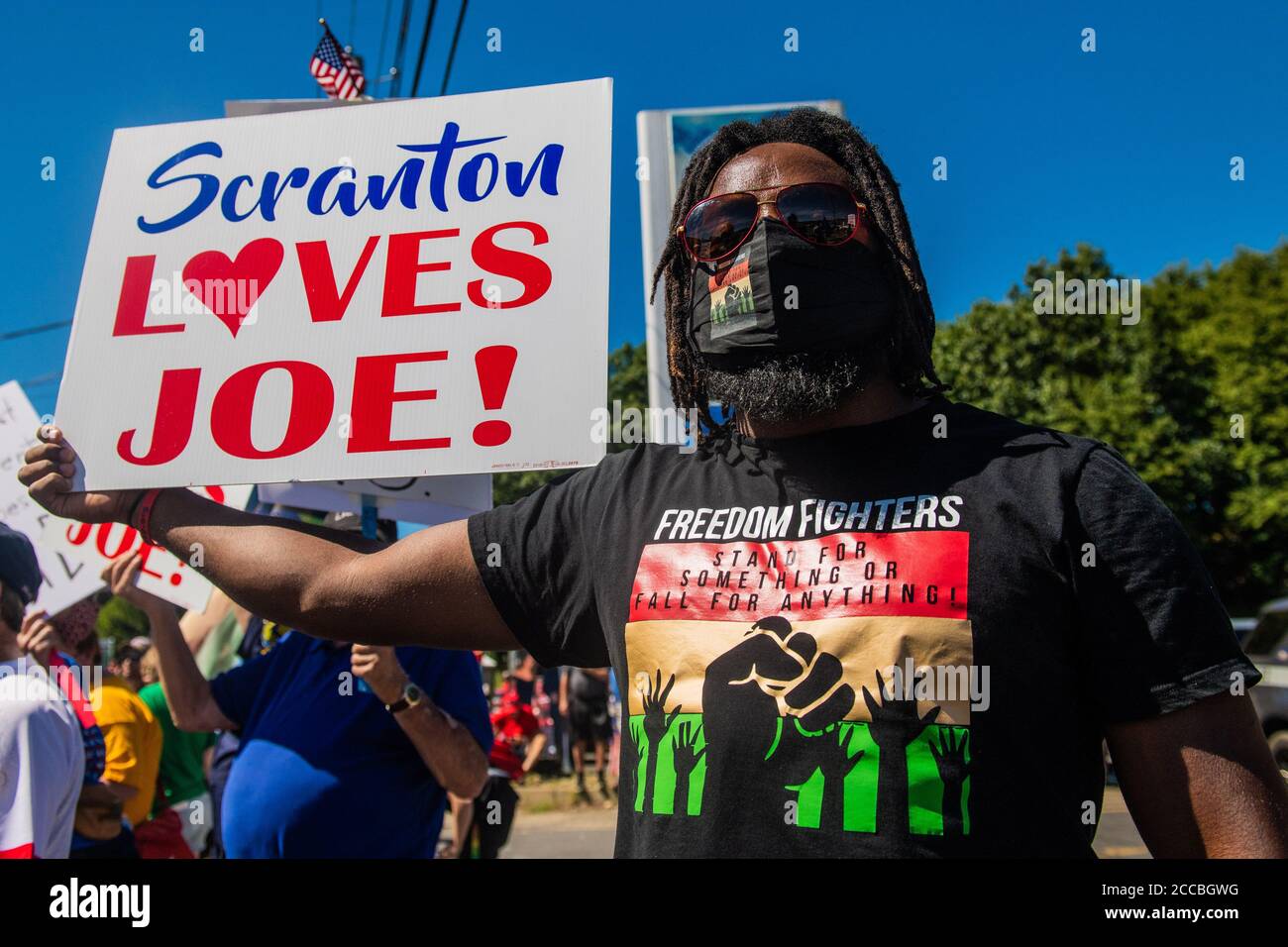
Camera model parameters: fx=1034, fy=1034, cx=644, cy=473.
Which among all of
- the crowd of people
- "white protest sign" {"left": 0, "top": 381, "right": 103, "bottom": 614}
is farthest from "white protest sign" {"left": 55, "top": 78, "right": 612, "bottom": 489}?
"white protest sign" {"left": 0, "top": 381, "right": 103, "bottom": 614}

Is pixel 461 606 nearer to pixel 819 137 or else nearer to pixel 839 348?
pixel 839 348

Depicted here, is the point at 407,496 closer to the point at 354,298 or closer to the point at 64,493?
the point at 354,298

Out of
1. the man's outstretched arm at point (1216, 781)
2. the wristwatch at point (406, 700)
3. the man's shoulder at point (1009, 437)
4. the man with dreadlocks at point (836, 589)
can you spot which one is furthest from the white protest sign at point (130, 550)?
the man's outstretched arm at point (1216, 781)

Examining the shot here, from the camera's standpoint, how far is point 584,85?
2145 millimetres

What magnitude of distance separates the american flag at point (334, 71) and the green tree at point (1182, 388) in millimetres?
16237

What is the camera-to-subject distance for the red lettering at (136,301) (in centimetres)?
210

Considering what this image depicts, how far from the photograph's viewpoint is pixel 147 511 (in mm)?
1998

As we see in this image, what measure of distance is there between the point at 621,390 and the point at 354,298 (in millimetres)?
6443

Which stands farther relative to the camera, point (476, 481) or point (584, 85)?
point (476, 481)

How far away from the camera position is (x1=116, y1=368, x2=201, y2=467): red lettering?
2.02 metres

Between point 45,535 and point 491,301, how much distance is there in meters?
2.21

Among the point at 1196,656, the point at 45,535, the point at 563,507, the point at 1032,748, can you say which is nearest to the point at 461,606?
the point at 563,507

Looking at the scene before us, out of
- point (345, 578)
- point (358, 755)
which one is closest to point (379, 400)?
point (345, 578)

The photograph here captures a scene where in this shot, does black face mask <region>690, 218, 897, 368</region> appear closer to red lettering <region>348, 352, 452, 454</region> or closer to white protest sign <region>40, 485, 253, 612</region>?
red lettering <region>348, 352, 452, 454</region>
